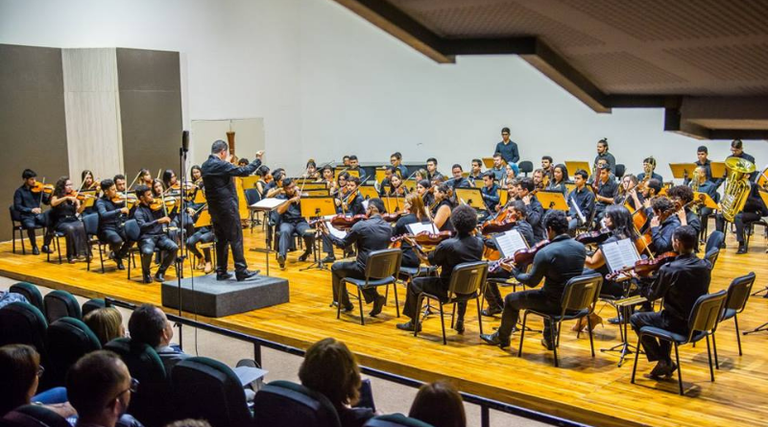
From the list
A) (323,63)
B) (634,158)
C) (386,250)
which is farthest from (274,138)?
(386,250)

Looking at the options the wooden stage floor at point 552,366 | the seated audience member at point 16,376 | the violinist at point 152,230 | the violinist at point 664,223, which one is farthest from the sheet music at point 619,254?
the violinist at point 152,230

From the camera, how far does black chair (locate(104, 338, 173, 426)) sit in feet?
12.0

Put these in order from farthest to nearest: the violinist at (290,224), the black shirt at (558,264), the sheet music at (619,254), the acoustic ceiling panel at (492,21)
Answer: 1. the violinist at (290,224)
2. the sheet music at (619,254)
3. the black shirt at (558,264)
4. the acoustic ceiling panel at (492,21)

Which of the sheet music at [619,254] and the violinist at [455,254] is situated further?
the violinist at [455,254]

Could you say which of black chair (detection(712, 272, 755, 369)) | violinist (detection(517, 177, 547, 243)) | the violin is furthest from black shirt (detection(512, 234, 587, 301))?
violinist (detection(517, 177, 547, 243))

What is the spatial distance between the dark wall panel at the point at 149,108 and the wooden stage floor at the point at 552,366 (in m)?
6.29

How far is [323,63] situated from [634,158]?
8.22m

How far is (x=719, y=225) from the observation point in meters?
11.0

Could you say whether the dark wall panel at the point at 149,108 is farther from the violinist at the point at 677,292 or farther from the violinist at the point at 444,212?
the violinist at the point at 677,292

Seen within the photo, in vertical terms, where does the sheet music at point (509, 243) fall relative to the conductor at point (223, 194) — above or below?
below

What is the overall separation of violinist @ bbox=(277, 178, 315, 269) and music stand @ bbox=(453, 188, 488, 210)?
7.58ft

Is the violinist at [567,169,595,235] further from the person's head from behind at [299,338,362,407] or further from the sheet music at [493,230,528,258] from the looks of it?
the person's head from behind at [299,338,362,407]

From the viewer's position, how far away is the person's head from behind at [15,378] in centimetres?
307

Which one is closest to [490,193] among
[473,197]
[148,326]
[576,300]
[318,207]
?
[473,197]
